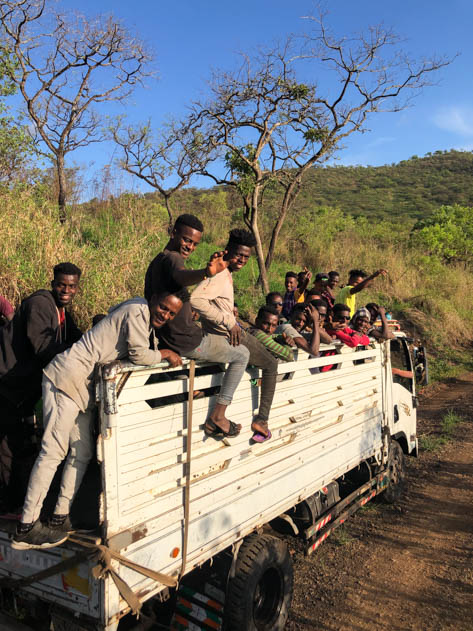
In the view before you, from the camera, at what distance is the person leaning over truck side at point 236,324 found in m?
2.98

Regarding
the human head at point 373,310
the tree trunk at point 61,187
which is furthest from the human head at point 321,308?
the tree trunk at point 61,187

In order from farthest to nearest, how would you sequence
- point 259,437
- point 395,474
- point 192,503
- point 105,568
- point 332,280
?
point 332,280 < point 395,474 < point 259,437 < point 192,503 < point 105,568

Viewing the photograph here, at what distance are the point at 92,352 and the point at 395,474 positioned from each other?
4142 millimetres

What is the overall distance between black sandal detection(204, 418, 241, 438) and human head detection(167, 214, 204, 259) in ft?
3.52

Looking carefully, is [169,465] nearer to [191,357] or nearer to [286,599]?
[191,357]

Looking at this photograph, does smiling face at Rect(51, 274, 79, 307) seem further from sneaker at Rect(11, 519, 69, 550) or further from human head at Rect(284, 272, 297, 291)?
human head at Rect(284, 272, 297, 291)

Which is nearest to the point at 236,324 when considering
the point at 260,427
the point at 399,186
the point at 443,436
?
the point at 260,427

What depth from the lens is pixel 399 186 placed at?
47.5m

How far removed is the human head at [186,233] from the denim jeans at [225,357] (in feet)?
1.99

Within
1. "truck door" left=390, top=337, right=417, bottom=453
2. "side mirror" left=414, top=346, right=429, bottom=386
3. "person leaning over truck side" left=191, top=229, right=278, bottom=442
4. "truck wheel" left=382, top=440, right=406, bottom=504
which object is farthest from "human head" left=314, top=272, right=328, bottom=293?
"person leaning over truck side" left=191, top=229, right=278, bottom=442

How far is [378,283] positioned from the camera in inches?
634

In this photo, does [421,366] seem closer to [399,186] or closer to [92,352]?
[92,352]

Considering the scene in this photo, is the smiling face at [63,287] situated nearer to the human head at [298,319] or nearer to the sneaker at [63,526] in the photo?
the sneaker at [63,526]

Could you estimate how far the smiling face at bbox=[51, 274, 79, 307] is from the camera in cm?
313
